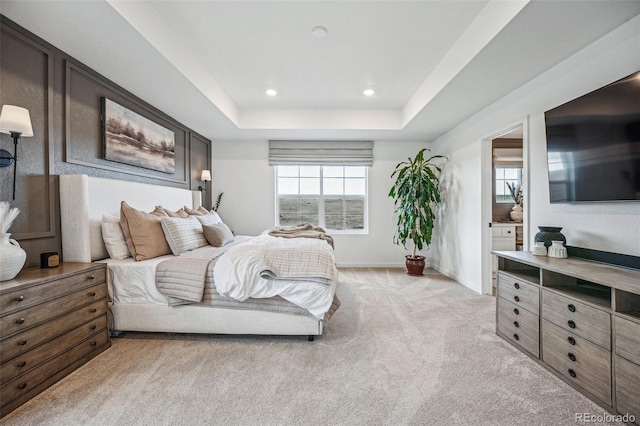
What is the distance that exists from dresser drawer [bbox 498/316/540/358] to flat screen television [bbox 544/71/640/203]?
1.05 meters

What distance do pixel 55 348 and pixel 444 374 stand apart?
8.05 ft

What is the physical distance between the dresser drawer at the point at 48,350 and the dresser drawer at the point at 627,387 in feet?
10.3

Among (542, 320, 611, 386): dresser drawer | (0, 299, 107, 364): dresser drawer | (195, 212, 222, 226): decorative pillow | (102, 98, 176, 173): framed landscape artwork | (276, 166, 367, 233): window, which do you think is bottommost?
(542, 320, 611, 386): dresser drawer

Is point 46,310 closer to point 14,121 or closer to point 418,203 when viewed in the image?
point 14,121

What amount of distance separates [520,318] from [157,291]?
9.42 ft

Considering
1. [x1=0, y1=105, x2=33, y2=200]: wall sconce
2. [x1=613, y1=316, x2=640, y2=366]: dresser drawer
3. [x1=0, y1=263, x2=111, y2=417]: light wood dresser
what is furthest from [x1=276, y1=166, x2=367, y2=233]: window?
[x1=613, y1=316, x2=640, y2=366]: dresser drawer

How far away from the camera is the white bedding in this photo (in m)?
2.16

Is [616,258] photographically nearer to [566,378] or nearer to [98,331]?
[566,378]

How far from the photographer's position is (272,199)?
506cm

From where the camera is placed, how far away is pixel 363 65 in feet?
9.66

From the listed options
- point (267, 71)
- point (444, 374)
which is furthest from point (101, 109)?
point (444, 374)

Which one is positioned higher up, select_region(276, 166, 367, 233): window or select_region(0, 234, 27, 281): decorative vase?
select_region(276, 166, 367, 233): window

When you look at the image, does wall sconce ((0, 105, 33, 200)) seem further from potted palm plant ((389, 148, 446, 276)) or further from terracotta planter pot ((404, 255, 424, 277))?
terracotta planter pot ((404, 255, 424, 277))

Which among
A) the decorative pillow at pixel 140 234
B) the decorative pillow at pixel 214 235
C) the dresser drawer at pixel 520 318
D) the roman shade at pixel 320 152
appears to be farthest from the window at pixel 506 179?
the decorative pillow at pixel 140 234
